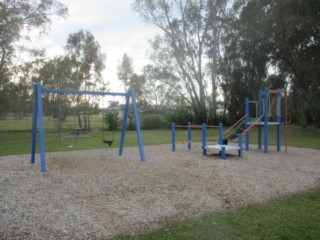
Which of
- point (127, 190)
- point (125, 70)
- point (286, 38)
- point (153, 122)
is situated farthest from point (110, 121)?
point (127, 190)

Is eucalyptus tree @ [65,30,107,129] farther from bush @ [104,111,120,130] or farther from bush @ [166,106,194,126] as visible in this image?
bush @ [166,106,194,126]

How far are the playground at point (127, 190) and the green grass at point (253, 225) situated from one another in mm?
239

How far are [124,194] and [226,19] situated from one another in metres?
22.2

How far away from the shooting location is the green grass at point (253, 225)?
3.02 metres

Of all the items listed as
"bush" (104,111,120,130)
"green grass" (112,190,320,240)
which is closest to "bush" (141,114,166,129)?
"bush" (104,111,120,130)

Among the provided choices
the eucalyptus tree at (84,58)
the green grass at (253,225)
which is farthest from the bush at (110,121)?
the green grass at (253,225)

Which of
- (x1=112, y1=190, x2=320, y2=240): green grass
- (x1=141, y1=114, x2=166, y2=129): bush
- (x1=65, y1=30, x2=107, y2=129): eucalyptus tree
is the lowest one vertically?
(x1=112, y1=190, x2=320, y2=240): green grass

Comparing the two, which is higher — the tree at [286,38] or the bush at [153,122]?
the tree at [286,38]

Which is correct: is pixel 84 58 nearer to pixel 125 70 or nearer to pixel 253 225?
pixel 125 70

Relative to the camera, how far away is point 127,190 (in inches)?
191

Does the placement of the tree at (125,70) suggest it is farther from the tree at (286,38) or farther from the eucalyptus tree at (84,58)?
the tree at (286,38)

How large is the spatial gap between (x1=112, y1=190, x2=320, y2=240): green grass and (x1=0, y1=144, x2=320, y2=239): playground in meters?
0.24

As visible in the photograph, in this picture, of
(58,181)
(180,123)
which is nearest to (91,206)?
(58,181)

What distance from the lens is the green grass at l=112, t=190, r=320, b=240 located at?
302 centimetres
